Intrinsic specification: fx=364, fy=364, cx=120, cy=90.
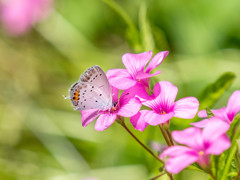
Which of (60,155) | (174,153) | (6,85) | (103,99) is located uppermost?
(6,85)

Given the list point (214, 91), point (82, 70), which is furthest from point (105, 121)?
point (82, 70)

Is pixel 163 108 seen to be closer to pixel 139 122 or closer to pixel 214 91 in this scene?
pixel 139 122

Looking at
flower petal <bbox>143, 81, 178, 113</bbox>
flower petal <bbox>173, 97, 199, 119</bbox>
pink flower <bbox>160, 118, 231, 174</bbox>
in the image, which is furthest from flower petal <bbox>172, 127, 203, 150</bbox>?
flower petal <bbox>143, 81, 178, 113</bbox>

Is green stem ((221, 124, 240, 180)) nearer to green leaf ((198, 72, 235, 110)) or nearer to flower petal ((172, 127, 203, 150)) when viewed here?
flower petal ((172, 127, 203, 150))

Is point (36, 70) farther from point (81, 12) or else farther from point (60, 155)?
point (60, 155)

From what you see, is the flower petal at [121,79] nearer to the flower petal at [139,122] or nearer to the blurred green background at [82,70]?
the flower petal at [139,122]

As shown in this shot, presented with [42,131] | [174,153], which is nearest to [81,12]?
[42,131]

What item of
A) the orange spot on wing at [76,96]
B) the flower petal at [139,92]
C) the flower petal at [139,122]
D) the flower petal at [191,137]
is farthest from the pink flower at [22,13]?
the flower petal at [191,137]

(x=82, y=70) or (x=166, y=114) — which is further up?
(x=82, y=70)
